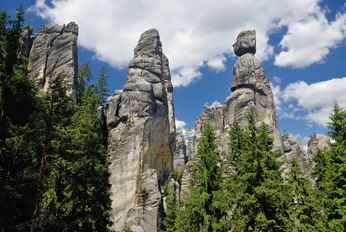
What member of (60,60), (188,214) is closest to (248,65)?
(60,60)

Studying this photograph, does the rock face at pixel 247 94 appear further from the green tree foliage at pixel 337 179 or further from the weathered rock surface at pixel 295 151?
the green tree foliage at pixel 337 179

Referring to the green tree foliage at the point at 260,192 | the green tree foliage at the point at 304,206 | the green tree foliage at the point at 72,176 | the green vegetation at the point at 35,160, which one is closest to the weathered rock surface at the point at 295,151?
the green tree foliage at the point at 304,206

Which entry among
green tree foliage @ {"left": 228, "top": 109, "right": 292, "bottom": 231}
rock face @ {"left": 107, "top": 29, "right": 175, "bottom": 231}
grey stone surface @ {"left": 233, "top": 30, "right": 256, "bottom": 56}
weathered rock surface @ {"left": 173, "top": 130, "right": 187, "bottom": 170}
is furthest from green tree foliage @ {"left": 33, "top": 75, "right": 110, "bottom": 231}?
weathered rock surface @ {"left": 173, "top": 130, "right": 187, "bottom": 170}

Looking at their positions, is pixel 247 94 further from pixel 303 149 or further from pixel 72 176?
pixel 72 176

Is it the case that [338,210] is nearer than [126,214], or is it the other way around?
[338,210]

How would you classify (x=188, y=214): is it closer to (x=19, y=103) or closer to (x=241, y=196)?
(x=241, y=196)

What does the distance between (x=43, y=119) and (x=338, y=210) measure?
18064mm

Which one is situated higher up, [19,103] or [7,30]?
[7,30]

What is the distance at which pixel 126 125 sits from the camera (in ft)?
141

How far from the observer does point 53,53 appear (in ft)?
165

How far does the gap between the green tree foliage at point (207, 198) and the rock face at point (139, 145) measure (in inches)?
488

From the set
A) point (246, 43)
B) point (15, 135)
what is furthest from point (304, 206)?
point (246, 43)

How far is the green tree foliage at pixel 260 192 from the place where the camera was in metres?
21.6

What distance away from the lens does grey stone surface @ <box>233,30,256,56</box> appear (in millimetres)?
62844
